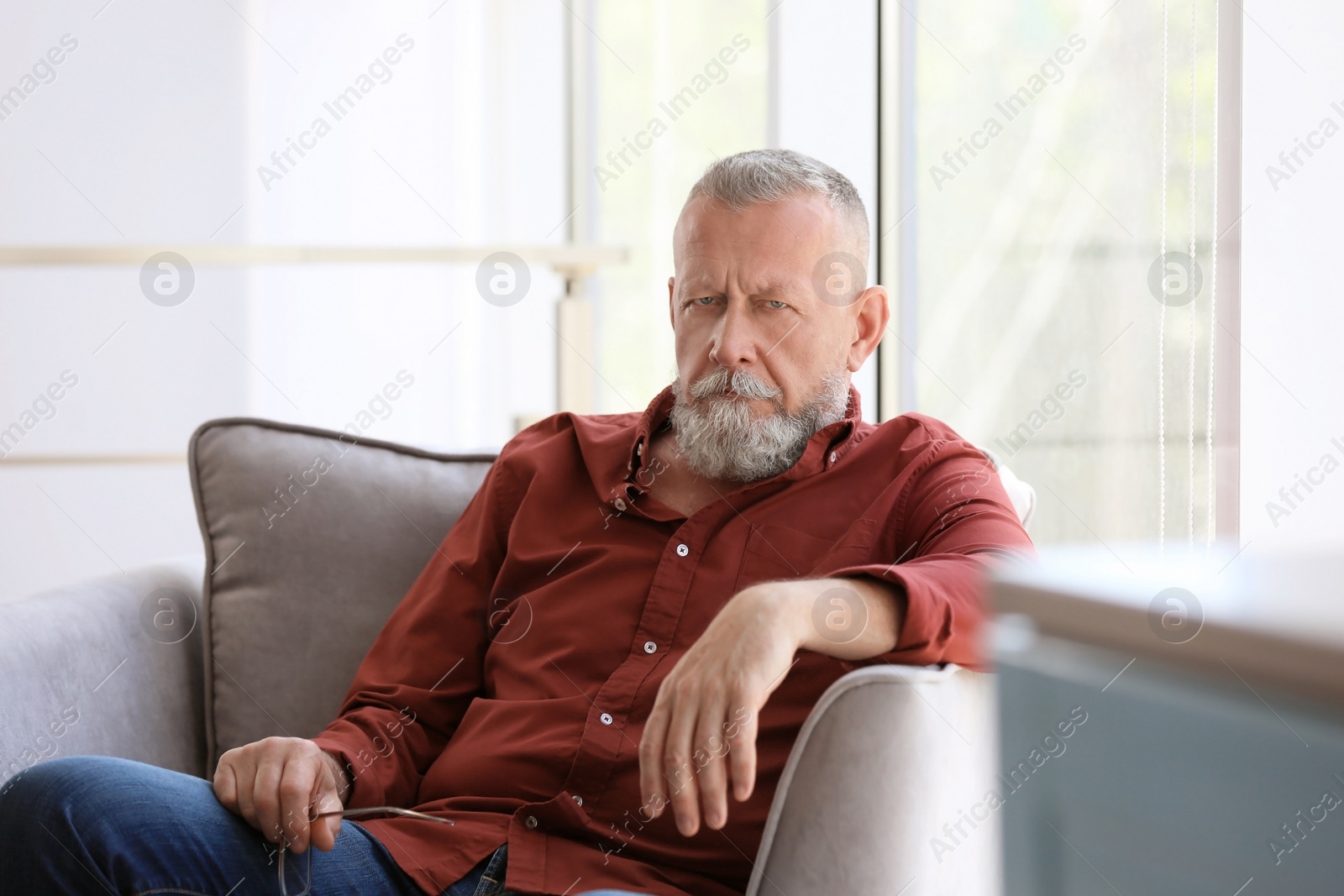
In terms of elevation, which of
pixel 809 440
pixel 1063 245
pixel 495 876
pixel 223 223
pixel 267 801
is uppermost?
pixel 223 223

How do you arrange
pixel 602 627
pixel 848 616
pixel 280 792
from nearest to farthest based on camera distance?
1. pixel 848 616
2. pixel 280 792
3. pixel 602 627

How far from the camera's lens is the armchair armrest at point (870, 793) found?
34.4 inches

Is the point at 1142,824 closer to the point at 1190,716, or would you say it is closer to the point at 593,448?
the point at 1190,716

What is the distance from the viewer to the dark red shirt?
1061 millimetres

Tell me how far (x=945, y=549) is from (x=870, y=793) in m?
0.28

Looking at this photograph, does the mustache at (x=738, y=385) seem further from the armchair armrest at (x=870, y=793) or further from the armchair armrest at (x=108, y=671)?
the armchair armrest at (x=108, y=671)

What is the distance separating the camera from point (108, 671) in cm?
129

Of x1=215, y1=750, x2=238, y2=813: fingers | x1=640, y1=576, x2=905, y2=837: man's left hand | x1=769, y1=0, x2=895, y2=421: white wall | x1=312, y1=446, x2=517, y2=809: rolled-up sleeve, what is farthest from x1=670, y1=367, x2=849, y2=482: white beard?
x1=769, y1=0, x2=895, y2=421: white wall

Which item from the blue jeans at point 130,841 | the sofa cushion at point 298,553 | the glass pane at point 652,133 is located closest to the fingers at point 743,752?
the blue jeans at point 130,841

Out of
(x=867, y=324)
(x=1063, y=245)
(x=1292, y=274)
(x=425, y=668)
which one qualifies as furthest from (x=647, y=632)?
(x=1063, y=245)

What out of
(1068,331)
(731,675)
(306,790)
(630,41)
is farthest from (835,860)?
(630,41)

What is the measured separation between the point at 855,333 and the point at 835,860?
712mm

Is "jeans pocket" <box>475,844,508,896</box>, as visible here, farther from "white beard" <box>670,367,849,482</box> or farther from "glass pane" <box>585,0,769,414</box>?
"glass pane" <box>585,0,769,414</box>

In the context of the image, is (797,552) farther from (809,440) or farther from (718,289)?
(718,289)
